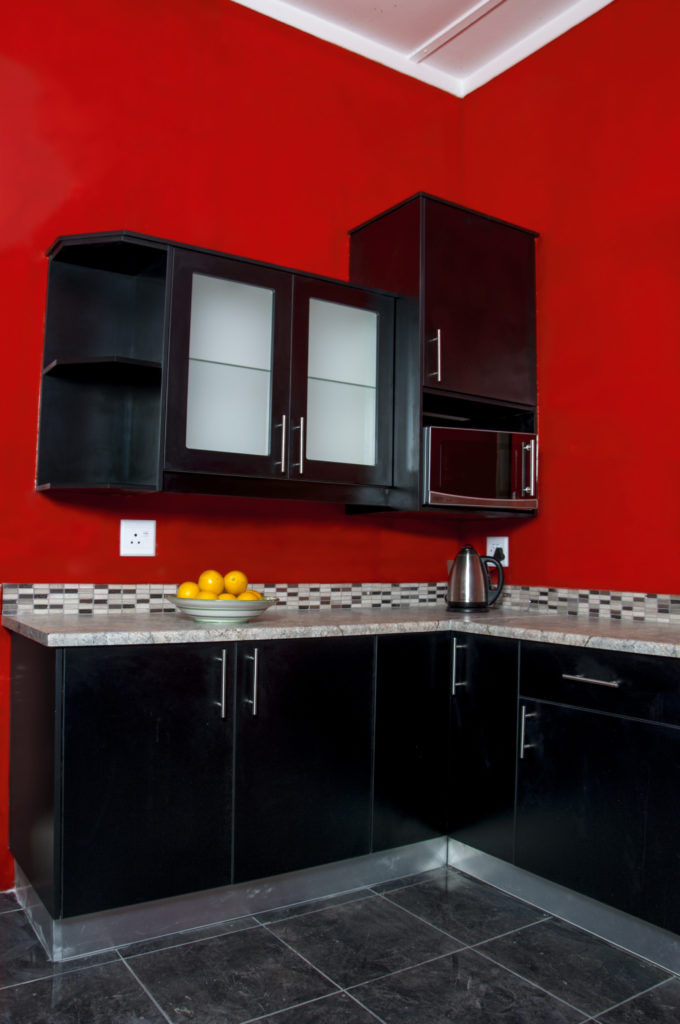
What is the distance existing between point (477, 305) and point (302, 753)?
1.66 metres

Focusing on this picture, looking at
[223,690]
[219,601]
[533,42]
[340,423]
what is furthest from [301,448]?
Result: [533,42]

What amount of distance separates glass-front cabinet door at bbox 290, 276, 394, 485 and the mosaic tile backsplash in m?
0.49

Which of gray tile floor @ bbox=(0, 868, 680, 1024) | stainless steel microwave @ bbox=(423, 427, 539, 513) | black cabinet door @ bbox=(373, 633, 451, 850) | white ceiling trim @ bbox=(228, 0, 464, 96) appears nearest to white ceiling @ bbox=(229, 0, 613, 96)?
white ceiling trim @ bbox=(228, 0, 464, 96)

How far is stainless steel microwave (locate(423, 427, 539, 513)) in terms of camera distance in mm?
2729

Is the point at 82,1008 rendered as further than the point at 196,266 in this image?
No

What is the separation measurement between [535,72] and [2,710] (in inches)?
119

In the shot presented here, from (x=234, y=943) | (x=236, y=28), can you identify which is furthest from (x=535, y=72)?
(x=234, y=943)

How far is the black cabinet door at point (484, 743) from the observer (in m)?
2.37

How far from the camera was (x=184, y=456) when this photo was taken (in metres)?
2.32

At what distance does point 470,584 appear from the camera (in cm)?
289

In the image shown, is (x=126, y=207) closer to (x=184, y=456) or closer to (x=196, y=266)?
(x=196, y=266)

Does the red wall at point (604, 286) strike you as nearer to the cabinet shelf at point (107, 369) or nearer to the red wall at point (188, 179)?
the red wall at point (188, 179)

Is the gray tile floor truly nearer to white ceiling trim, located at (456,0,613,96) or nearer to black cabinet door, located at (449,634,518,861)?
black cabinet door, located at (449,634,518,861)

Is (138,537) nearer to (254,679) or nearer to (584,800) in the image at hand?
(254,679)
